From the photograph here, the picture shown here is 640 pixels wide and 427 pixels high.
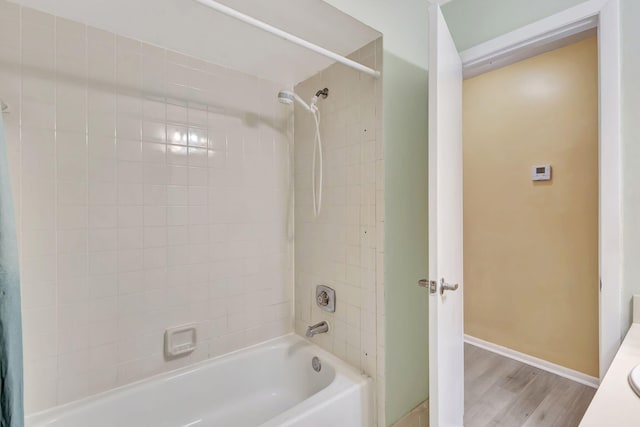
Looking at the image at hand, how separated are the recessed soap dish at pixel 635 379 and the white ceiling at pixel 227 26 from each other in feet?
4.88

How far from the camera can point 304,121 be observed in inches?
74.0

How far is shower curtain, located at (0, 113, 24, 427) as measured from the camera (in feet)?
2.45

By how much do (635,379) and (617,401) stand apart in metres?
0.11

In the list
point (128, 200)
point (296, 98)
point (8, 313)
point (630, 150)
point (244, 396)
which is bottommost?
point (244, 396)

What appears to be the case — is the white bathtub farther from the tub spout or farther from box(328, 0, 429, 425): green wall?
box(328, 0, 429, 425): green wall

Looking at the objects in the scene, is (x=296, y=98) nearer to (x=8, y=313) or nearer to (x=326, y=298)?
(x=326, y=298)

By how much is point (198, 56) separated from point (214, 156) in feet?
1.71

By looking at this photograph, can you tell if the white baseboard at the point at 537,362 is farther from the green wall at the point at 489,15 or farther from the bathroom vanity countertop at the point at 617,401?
the green wall at the point at 489,15

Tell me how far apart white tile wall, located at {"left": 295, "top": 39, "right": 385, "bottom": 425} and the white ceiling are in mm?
164

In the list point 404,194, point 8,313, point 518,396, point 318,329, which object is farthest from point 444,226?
point 518,396

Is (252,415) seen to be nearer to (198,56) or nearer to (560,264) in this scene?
(198,56)

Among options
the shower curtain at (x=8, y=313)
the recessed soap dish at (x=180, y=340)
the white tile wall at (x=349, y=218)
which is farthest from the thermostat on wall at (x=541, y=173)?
the shower curtain at (x=8, y=313)

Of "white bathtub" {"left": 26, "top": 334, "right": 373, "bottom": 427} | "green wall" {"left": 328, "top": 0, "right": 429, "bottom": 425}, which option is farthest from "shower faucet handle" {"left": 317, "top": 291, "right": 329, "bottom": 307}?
"green wall" {"left": 328, "top": 0, "right": 429, "bottom": 425}

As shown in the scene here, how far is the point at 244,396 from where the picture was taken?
1707mm
